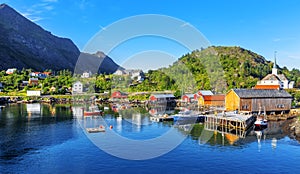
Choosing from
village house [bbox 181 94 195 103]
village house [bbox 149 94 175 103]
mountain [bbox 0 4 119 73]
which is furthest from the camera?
mountain [bbox 0 4 119 73]

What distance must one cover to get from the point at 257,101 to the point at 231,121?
811cm

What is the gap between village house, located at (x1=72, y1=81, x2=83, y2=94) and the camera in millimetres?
81750

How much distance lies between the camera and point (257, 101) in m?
39.5

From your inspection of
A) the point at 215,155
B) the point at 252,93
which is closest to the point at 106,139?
the point at 215,155

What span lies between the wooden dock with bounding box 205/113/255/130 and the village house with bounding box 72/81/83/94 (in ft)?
177

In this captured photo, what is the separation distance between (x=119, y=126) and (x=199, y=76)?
146ft

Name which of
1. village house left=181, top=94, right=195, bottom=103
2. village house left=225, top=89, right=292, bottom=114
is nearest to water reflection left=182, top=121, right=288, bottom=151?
village house left=225, top=89, right=292, bottom=114

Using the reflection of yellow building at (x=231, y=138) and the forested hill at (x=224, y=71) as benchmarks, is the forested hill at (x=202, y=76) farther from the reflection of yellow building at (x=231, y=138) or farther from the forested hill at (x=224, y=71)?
the reflection of yellow building at (x=231, y=138)

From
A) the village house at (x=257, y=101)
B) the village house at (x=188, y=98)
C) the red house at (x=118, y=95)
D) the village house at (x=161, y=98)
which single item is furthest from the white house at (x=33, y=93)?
the village house at (x=257, y=101)

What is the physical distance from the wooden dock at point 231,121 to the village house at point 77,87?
54.1 meters

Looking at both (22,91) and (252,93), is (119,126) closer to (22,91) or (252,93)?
(252,93)

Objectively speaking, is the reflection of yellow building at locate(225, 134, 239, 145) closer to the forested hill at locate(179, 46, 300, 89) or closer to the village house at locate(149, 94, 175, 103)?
the village house at locate(149, 94, 175, 103)

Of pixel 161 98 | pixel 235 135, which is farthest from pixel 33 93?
pixel 235 135

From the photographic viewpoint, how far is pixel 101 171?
17.0 metres
